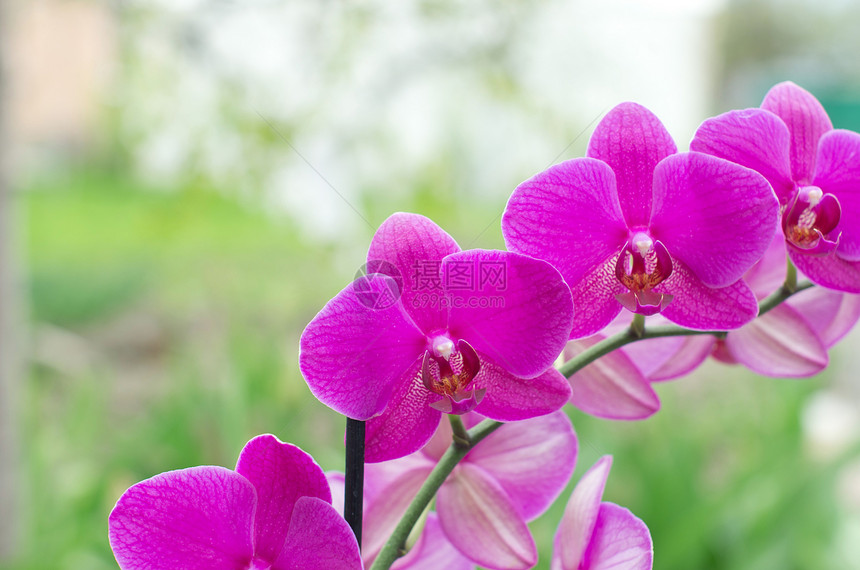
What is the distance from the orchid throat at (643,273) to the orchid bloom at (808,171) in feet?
0.11

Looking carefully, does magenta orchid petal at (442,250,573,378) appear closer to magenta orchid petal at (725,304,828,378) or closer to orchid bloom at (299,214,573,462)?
orchid bloom at (299,214,573,462)

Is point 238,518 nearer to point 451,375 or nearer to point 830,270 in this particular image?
point 451,375

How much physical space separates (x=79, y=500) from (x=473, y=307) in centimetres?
106

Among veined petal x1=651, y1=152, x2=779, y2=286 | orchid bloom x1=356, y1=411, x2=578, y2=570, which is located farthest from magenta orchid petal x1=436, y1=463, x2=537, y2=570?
veined petal x1=651, y1=152, x2=779, y2=286

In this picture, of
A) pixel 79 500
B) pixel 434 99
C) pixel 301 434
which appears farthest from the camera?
pixel 434 99

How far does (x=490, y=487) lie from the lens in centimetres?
25

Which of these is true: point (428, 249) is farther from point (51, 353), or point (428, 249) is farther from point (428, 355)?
point (51, 353)

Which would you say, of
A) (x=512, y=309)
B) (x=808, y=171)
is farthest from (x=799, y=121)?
(x=512, y=309)

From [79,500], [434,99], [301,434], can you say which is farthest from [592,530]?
[434,99]

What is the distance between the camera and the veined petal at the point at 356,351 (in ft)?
0.66

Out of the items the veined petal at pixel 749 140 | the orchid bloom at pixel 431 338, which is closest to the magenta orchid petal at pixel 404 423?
the orchid bloom at pixel 431 338

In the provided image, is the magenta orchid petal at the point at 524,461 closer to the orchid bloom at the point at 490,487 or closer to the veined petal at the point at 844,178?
the orchid bloom at the point at 490,487

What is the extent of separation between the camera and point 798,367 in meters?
0.27

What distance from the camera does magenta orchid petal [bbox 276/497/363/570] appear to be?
20 centimetres
